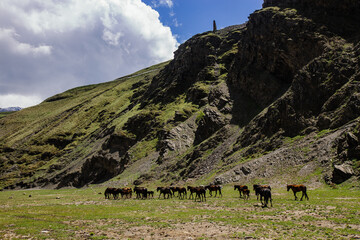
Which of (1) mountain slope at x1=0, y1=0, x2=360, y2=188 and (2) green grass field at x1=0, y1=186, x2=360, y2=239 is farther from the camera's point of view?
(1) mountain slope at x1=0, y1=0, x2=360, y2=188

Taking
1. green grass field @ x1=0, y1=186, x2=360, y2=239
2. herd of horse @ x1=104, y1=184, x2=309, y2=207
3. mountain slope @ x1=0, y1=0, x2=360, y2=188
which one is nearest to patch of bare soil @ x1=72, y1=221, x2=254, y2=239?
green grass field @ x1=0, y1=186, x2=360, y2=239

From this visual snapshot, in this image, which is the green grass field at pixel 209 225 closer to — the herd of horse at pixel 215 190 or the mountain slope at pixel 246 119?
the herd of horse at pixel 215 190

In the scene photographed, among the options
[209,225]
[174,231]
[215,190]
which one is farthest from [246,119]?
[174,231]

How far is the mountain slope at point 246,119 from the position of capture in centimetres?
5231

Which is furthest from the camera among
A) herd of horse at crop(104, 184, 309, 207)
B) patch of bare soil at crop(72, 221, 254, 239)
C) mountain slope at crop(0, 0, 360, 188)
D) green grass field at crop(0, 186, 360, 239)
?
mountain slope at crop(0, 0, 360, 188)

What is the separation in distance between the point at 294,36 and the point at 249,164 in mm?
54953

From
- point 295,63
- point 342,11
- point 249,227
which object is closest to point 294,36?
point 295,63

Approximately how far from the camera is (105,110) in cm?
18450

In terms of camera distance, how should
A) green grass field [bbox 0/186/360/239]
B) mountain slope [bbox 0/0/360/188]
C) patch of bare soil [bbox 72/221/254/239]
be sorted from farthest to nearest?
mountain slope [bbox 0/0/360/188]
patch of bare soil [bbox 72/221/254/239]
green grass field [bbox 0/186/360/239]

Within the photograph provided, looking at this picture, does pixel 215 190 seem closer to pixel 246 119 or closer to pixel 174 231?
pixel 174 231

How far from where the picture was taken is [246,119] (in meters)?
88.6

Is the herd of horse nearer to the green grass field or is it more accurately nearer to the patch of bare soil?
the green grass field

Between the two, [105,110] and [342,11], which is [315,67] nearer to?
[342,11]

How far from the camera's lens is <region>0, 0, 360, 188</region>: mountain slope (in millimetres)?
52312
